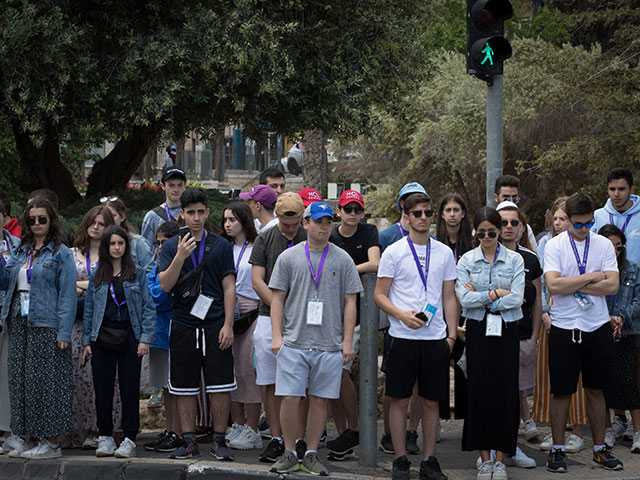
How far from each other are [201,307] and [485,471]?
8.19 ft

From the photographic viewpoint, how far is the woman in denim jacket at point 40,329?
281 inches

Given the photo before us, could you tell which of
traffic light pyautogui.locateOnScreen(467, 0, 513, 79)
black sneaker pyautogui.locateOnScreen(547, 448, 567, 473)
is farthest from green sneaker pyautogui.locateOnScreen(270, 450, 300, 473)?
traffic light pyautogui.locateOnScreen(467, 0, 513, 79)

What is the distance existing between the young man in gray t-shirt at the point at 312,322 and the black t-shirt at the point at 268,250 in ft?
1.19

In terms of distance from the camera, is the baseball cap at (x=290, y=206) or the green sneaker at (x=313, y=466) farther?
the baseball cap at (x=290, y=206)

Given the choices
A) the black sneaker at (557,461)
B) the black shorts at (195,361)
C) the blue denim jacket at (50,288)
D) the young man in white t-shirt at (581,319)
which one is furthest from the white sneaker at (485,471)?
the blue denim jacket at (50,288)

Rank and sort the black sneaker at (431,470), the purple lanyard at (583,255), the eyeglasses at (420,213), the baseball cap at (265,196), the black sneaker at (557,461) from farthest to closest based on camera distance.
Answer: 1. the baseball cap at (265,196)
2. the purple lanyard at (583,255)
3. the black sneaker at (557,461)
4. the eyeglasses at (420,213)
5. the black sneaker at (431,470)

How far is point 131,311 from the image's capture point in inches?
287

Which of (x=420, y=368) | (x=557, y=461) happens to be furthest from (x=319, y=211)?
(x=557, y=461)

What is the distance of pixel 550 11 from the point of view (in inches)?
1412

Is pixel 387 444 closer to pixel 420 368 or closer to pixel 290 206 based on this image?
pixel 420 368

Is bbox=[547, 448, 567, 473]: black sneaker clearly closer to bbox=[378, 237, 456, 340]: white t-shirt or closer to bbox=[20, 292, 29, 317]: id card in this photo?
bbox=[378, 237, 456, 340]: white t-shirt

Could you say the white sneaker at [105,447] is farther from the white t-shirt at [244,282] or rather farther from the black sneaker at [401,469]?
the black sneaker at [401,469]

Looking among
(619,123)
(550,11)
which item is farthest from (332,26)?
(550,11)

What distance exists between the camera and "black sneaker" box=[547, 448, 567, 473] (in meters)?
6.94
